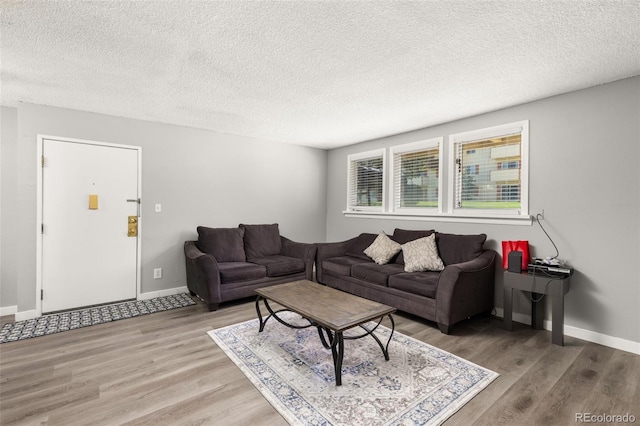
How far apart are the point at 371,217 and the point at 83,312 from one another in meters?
4.23

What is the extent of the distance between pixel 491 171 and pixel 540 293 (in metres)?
1.53

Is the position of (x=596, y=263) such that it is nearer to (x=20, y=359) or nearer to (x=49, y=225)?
(x=20, y=359)

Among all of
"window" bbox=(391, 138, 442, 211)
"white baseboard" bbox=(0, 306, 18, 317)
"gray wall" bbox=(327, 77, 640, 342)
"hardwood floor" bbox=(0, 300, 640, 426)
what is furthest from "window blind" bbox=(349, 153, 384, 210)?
"white baseboard" bbox=(0, 306, 18, 317)

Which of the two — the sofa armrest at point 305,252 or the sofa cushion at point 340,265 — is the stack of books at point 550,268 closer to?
the sofa cushion at point 340,265

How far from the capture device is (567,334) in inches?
119

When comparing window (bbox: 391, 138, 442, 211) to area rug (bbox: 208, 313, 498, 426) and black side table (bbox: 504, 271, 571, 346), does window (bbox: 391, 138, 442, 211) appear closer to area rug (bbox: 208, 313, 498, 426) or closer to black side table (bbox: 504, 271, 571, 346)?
black side table (bbox: 504, 271, 571, 346)

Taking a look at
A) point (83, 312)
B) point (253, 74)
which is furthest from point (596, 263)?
point (83, 312)

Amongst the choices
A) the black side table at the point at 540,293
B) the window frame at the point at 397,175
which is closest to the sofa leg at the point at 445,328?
the black side table at the point at 540,293

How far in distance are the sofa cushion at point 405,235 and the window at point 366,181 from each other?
0.72 m

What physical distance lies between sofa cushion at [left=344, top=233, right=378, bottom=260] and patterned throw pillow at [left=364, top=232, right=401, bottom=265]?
18 centimetres

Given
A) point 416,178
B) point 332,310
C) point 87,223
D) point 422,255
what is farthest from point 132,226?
point 416,178

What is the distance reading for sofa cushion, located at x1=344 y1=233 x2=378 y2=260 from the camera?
4684 mm

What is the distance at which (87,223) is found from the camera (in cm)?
371

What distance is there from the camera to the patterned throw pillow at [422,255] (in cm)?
360
